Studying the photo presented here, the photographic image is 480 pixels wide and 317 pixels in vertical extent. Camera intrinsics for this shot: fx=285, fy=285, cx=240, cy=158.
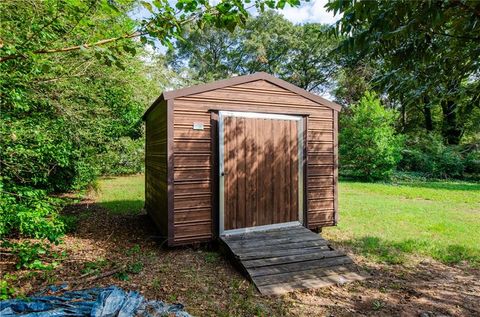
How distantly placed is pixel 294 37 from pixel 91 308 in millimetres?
23438

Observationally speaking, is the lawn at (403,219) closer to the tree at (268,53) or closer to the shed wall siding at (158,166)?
the shed wall siding at (158,166)

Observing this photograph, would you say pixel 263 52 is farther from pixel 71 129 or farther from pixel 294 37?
pixel 71 129

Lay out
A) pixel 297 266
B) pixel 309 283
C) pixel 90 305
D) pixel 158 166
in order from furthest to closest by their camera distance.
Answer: pixel 158 166
pixel 297 266
pixel 309 283
pixel 90 305

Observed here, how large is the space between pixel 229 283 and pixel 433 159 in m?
14.9

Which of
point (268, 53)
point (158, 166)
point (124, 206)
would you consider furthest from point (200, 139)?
point (268, 53)

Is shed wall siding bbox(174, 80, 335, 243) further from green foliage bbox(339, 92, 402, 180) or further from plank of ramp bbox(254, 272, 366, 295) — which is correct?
green foliage bbox(339, 92, 402, 180)

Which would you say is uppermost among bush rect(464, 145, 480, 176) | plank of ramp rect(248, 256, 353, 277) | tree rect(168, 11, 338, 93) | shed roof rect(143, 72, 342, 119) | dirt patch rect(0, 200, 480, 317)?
tree rect(168, 11, 338, 93)

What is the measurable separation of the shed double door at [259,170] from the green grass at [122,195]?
3.83 metres

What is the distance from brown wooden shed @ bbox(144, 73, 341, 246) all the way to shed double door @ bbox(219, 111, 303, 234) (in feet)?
0.05

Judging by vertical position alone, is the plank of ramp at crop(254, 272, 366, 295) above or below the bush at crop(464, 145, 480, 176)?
below

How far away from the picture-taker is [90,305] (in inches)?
106

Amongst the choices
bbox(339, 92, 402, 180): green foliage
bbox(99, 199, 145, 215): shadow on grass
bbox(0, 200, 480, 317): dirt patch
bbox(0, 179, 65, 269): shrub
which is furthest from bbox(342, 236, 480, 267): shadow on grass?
bbox(339, 92, 402, 180): green foliage

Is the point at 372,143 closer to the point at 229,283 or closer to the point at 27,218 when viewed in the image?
the point at 229,283

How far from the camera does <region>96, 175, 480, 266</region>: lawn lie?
188 inches
